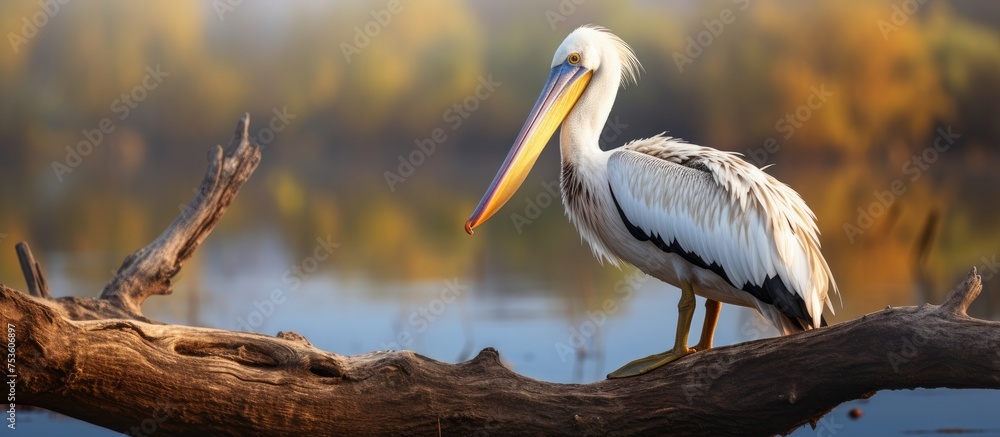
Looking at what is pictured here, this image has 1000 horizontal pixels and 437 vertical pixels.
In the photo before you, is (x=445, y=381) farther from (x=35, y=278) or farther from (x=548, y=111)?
(x=35, y=278)

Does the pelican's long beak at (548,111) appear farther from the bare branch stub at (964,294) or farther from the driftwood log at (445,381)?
the bare branch stub at (964,294)

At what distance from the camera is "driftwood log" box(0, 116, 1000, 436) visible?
3756mm

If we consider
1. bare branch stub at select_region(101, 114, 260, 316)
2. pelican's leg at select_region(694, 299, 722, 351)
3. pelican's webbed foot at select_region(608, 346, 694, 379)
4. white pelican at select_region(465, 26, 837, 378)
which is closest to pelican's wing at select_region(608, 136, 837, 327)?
white pelican at select_region(465, 26, 837, 378)

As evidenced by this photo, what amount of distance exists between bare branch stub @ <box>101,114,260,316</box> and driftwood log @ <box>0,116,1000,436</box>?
1376 millimetres

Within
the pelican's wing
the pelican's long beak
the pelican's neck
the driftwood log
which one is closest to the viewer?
the driftwood log

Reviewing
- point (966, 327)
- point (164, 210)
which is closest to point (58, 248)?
point (164, 210)

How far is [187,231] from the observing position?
5.57 m

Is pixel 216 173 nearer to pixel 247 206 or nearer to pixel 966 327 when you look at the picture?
pixel 966 327

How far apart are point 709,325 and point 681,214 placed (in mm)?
575

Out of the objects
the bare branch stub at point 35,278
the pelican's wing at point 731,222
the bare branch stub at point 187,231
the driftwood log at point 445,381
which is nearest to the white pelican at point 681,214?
the pelican's wing at point 731,222

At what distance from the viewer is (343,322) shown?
11250 mm

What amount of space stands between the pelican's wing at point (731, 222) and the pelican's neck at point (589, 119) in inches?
7.5

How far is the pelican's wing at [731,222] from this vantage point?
454 cm

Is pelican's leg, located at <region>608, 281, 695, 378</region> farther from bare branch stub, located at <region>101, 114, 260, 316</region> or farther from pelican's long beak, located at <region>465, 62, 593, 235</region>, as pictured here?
bare branch stub, located at <region>101, 114, 260, 316</region>
